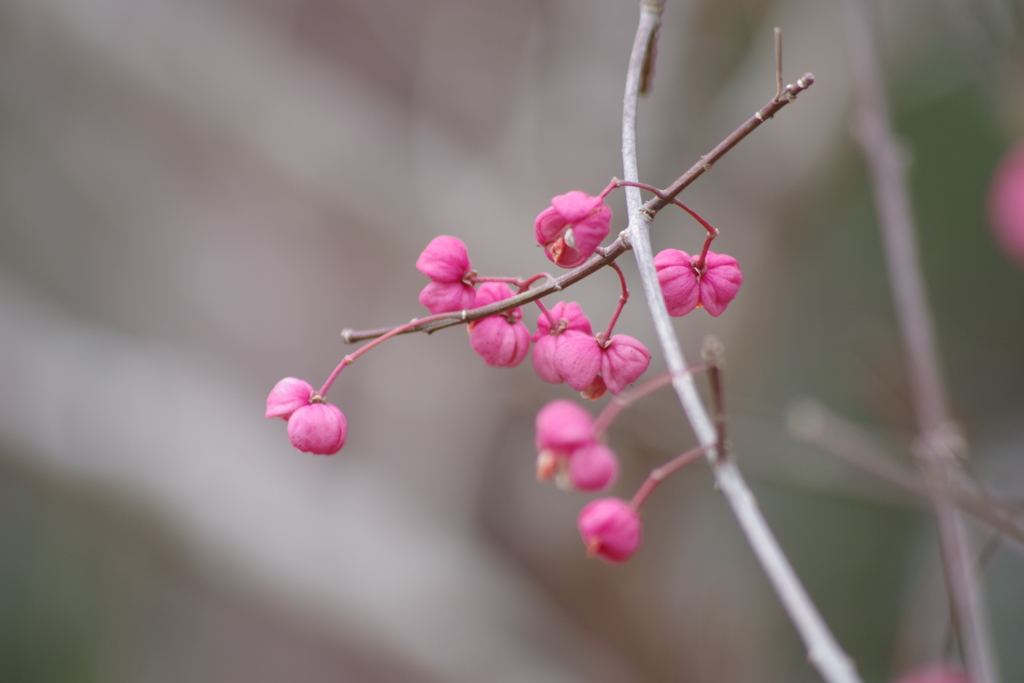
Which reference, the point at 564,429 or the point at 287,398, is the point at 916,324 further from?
the point at 287,398

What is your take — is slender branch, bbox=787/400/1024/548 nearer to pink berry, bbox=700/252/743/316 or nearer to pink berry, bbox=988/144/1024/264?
pink berry, bbox=700/252/743/316

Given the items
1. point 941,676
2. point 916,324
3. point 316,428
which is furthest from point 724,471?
point 941,676

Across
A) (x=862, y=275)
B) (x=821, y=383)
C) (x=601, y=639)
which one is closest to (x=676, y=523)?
(x=601, y=639)

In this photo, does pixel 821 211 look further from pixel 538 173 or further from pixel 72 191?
pixel 72 191

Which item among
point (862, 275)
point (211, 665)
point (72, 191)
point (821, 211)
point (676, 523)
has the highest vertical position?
point (72, 191)

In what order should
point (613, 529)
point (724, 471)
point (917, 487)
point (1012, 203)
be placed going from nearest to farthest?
point (724, 471), point (613, 529), point (917, 487), point (1012, 203)

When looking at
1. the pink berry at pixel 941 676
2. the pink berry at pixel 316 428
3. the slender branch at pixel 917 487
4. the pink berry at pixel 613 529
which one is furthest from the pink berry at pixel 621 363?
the pink berry at pixel 941 676
